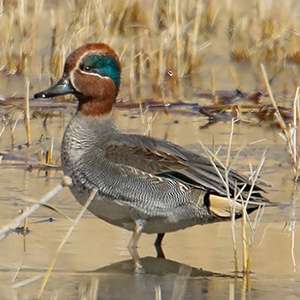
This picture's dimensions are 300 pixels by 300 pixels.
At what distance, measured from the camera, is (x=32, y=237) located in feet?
17.2

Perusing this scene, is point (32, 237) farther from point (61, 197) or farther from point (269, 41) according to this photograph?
point (269, 41)

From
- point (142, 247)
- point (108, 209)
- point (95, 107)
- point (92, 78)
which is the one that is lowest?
point (142, 247)

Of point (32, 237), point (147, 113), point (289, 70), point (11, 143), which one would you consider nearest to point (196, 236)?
point (32, 237)

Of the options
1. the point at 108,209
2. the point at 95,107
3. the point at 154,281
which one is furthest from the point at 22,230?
the point at 154,281

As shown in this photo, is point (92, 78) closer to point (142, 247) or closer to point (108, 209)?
point (108, 209)

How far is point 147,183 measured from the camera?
5246 millimetres

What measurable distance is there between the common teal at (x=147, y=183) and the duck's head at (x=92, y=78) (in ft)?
0.18

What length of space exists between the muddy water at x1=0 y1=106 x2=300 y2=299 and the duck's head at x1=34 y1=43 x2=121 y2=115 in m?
0.61

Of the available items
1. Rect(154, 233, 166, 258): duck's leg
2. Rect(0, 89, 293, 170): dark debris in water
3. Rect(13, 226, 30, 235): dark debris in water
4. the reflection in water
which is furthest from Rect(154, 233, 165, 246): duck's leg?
Rect(0, 89, 293, 170): dark debris in water

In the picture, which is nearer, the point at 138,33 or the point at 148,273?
the point at 148,273

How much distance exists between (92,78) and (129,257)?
1034 mm

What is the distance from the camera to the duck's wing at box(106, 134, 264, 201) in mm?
5215

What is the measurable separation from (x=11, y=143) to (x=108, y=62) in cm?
165

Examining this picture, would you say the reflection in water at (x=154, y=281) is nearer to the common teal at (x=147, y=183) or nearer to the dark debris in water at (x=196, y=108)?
the common teal at (x=147, y=183)
